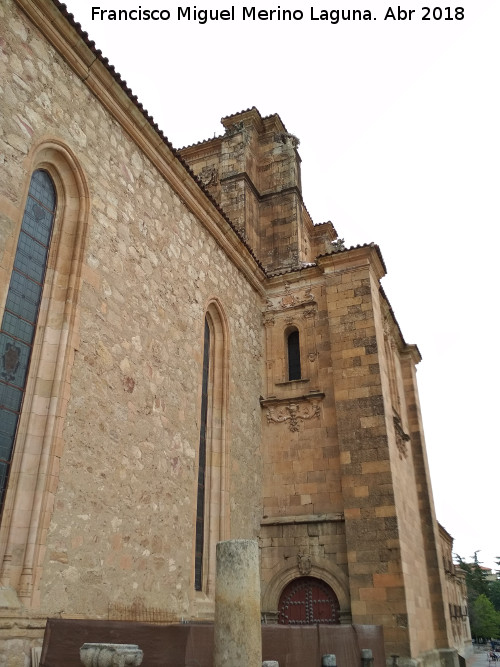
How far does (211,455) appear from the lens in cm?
1141

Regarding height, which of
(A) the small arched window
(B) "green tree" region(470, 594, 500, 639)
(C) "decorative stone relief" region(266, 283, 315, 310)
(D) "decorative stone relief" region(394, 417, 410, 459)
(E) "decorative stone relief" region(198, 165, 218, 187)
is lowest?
(B) "green tree" region(470, 594, 500, 639)

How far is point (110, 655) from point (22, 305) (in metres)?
4.59

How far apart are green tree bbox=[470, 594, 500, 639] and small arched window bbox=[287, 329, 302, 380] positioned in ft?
194

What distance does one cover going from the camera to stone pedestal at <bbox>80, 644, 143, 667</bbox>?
415 cm

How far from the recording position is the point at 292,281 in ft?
49.4

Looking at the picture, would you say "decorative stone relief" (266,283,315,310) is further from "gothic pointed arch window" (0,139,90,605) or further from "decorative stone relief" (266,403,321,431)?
"gothic pointed arch window" (0,139,90,605)

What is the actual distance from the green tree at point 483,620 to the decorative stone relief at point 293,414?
59398mm

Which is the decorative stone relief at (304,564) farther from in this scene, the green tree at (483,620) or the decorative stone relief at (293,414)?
the green tree at (483,620)

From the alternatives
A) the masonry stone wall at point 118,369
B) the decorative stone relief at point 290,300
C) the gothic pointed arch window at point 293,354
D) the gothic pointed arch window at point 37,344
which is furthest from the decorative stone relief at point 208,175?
the gothic pointed arch window at point 37,344

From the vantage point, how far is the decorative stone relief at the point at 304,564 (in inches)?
463

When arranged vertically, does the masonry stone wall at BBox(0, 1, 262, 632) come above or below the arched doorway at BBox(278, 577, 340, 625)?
above

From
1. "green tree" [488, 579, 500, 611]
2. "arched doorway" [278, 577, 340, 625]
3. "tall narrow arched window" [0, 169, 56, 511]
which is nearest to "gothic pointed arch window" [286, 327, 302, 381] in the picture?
"arched doorway" [278, 577, 340, 625]

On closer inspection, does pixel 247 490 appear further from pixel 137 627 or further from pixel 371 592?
pixel 137 627

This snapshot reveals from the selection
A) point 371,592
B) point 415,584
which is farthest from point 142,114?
point 415,584
